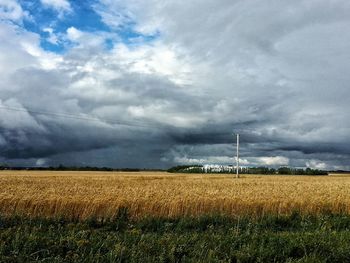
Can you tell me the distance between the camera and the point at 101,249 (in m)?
8.78

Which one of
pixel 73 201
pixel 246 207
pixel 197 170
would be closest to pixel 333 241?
pixel 246 207

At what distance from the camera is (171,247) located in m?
9.02

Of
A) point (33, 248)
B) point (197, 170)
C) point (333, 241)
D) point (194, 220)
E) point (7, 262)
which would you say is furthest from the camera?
point (197, 170)

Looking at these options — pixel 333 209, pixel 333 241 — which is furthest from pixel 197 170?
pixel 333 241

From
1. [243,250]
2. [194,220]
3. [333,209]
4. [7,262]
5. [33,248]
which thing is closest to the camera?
[7,262]

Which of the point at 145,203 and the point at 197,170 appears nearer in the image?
the point at 145,203

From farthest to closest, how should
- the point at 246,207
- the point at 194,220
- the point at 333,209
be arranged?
the point at 333,209
the point at 246,207
the point at 194,220

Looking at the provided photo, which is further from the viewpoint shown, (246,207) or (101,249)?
(246,207)

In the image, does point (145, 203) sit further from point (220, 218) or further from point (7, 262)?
point (7, 262)

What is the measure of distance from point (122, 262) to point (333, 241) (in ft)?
20.3

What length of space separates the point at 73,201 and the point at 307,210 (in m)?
12.5

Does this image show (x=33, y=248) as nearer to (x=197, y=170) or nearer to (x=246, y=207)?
(x=246, y=207)

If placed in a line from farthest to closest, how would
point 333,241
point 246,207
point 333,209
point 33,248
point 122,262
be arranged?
1. point 333,209
2. point 246,207
3. point 333,241
4. point 33,248
5. point 122,262

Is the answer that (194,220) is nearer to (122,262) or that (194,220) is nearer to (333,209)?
(122,262)
